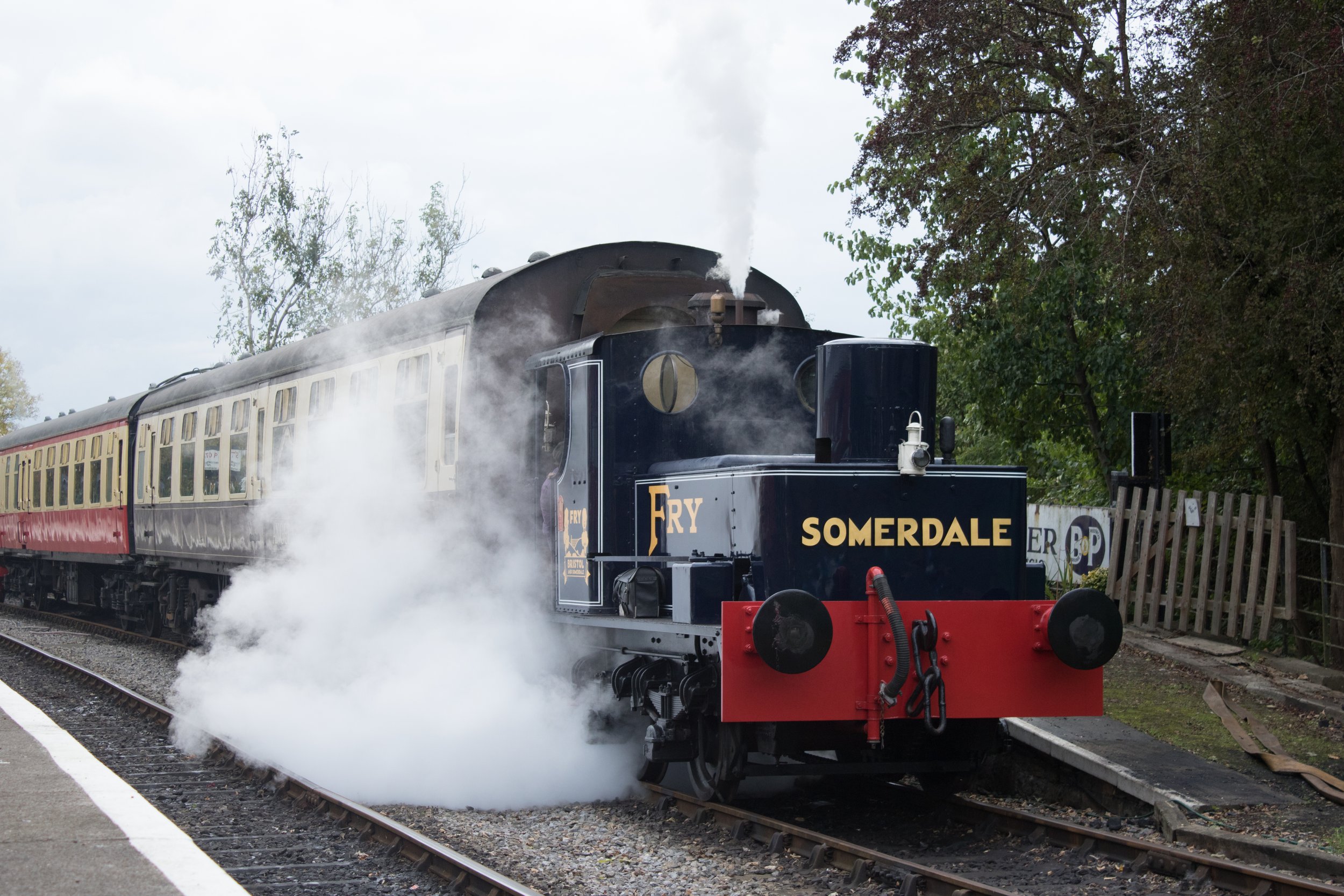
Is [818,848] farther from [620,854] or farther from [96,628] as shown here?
[96,628]

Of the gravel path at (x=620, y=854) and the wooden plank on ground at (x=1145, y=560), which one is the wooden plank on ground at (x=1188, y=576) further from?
the gravel path at (x=620, y=854)

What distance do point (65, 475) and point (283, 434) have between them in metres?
10.9

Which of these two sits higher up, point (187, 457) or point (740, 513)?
point (187, 457)

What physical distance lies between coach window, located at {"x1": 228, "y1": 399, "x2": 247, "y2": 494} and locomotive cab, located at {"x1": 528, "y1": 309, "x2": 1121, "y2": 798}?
6.43 metres

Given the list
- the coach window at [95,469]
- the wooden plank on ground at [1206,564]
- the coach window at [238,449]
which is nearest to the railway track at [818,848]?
the coach window at [238,449]

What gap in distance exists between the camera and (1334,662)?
11414mm

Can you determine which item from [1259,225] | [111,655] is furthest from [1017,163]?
[111,655]

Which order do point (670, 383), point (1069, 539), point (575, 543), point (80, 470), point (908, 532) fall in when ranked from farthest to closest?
point (80, 470) → point (1069, 539) → point (575, 543) → point (670, 383) → point (908, 532)

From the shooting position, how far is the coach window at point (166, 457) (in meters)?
15.7

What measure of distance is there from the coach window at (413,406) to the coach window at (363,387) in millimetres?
522

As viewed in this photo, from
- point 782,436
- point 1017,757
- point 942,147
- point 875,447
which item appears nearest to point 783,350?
point 782,436

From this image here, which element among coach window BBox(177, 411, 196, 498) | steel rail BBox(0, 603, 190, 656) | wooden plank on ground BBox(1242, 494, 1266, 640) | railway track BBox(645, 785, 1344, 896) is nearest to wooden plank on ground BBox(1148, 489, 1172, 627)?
wooden plank on ground BBox(1242, 494, 1266, 640)

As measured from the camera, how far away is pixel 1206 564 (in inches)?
486

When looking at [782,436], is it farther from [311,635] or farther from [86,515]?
[86,515]
